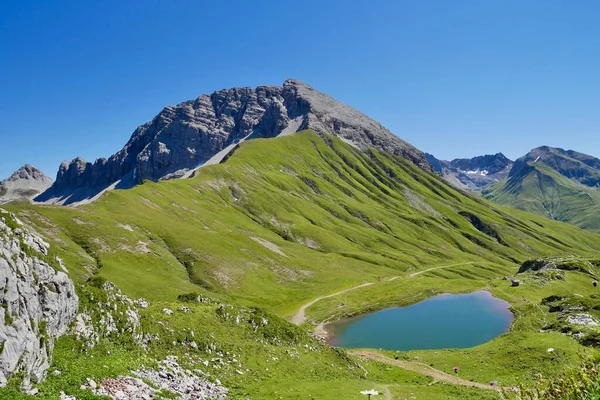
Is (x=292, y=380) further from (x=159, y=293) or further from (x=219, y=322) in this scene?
(x=159, y=293)

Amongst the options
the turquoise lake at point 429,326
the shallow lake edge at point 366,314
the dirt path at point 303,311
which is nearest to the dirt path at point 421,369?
the shallow lake edge at point 366,314

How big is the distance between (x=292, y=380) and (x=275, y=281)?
96.0 metres

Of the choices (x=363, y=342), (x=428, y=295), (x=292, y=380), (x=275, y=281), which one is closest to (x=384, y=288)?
(x=428, y=295)

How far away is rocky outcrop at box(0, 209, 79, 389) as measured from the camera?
2273 centimetres

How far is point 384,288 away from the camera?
135750 mm

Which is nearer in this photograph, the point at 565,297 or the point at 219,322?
the point at 219,322

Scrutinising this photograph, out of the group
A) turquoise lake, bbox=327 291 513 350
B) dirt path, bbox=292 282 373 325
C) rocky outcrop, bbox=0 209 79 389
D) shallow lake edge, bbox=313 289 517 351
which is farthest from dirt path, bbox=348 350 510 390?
rocky outcrop, bbox=0 209 79 389

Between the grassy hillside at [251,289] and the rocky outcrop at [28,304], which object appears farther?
the grassy hillside at [251,289]

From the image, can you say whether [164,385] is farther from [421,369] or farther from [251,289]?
[251,289]

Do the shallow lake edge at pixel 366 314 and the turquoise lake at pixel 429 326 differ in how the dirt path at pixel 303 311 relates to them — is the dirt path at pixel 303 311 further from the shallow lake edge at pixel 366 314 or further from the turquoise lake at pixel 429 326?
the turquoise lake at pixel 429 326

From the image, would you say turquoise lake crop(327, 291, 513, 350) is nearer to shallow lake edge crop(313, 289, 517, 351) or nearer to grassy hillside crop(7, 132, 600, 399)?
shallow lake edge crop(313, 289, 517, 351)

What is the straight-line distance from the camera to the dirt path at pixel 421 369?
167ft

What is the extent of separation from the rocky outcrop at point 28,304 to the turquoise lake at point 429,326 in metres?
65.2

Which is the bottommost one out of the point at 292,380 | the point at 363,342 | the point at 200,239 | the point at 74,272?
the point at 363,342
